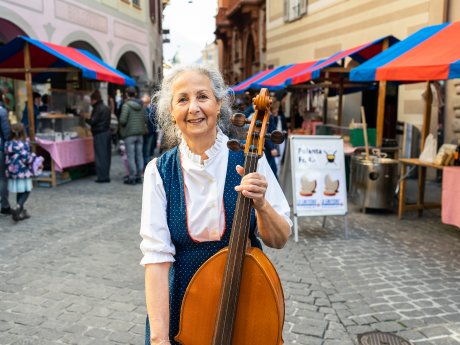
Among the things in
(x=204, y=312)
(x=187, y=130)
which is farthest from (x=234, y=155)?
(x=204, y=312)

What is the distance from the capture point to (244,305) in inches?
56.8

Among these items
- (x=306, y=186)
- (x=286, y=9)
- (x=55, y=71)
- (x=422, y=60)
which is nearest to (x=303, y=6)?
(x=286, y=9)

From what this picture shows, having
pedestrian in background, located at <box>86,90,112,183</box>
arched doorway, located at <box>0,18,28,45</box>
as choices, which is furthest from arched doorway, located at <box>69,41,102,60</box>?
pedestrian in background, located at <box>86,90,112,183</box>

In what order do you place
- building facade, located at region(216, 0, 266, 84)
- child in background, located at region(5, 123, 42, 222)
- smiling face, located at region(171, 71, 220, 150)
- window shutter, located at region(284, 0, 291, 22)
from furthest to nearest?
building facade, located at region(216, 0, 266, 84), window shutter, located at region(284, 0, 291, 22), child in background, located at region(5, 123, 42, 222), smiling face, located at region(171, 71, 220, 150)

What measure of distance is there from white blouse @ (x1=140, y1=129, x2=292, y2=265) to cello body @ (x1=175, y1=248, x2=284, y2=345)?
155 millimetres

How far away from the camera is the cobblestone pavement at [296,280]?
330 centimetres

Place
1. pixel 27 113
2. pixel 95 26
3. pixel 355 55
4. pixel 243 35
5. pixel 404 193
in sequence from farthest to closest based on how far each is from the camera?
pixel 243 35
pixel 95 26
pixel 27 113
pixel 355 55
pixel 404 193

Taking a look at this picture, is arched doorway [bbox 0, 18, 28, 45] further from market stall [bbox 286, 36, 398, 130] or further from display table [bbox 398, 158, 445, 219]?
display table [bbox 398, 158, 445, 219]

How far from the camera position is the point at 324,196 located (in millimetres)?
5723

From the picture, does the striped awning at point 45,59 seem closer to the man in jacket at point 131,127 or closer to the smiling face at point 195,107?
the man in jacket at point 131,127

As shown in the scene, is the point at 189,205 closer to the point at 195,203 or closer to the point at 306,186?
the point at 195,203

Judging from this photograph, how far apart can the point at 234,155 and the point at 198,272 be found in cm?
44

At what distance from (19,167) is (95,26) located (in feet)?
33.1

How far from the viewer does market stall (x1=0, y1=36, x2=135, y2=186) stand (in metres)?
8.85
